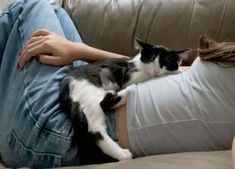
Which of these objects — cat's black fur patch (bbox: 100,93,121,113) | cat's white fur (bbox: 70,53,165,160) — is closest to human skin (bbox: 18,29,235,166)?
cat's white fur (bbox: 70,53,165,160)

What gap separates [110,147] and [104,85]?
0.84 ft

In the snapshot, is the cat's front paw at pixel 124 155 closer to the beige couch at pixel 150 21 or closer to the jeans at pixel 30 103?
the jeans at pixel 30 103

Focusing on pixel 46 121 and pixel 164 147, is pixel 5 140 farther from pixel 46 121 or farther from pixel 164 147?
pixel 164 147

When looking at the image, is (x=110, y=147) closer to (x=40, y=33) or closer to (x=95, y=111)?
(x=95, y=111)

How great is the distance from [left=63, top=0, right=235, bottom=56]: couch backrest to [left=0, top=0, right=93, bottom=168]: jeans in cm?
23

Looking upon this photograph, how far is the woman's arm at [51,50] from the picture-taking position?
1.27m

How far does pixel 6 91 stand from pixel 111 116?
34 centimetres

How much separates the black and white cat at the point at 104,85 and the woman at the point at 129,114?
0.03 meters

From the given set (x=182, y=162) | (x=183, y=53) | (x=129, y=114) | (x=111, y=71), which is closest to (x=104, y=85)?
(x=111, y=71)

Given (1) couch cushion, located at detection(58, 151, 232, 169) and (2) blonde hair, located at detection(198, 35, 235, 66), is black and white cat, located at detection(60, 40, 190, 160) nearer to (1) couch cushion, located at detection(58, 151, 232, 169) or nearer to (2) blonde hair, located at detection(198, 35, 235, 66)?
(1) couch cushion, located at detection(58, 151, 232, 169)

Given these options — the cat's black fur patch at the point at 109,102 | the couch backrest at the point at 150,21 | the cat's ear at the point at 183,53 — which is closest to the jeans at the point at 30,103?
the cat's black fur patch at the point at 109,102

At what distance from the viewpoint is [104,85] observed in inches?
51.1

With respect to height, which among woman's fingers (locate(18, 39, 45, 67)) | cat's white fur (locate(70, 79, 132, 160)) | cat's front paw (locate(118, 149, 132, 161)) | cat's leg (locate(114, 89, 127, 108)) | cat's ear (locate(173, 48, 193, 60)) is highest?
cat's ear (locate(173, 48, 193, 60))

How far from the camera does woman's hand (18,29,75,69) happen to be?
126 cm
